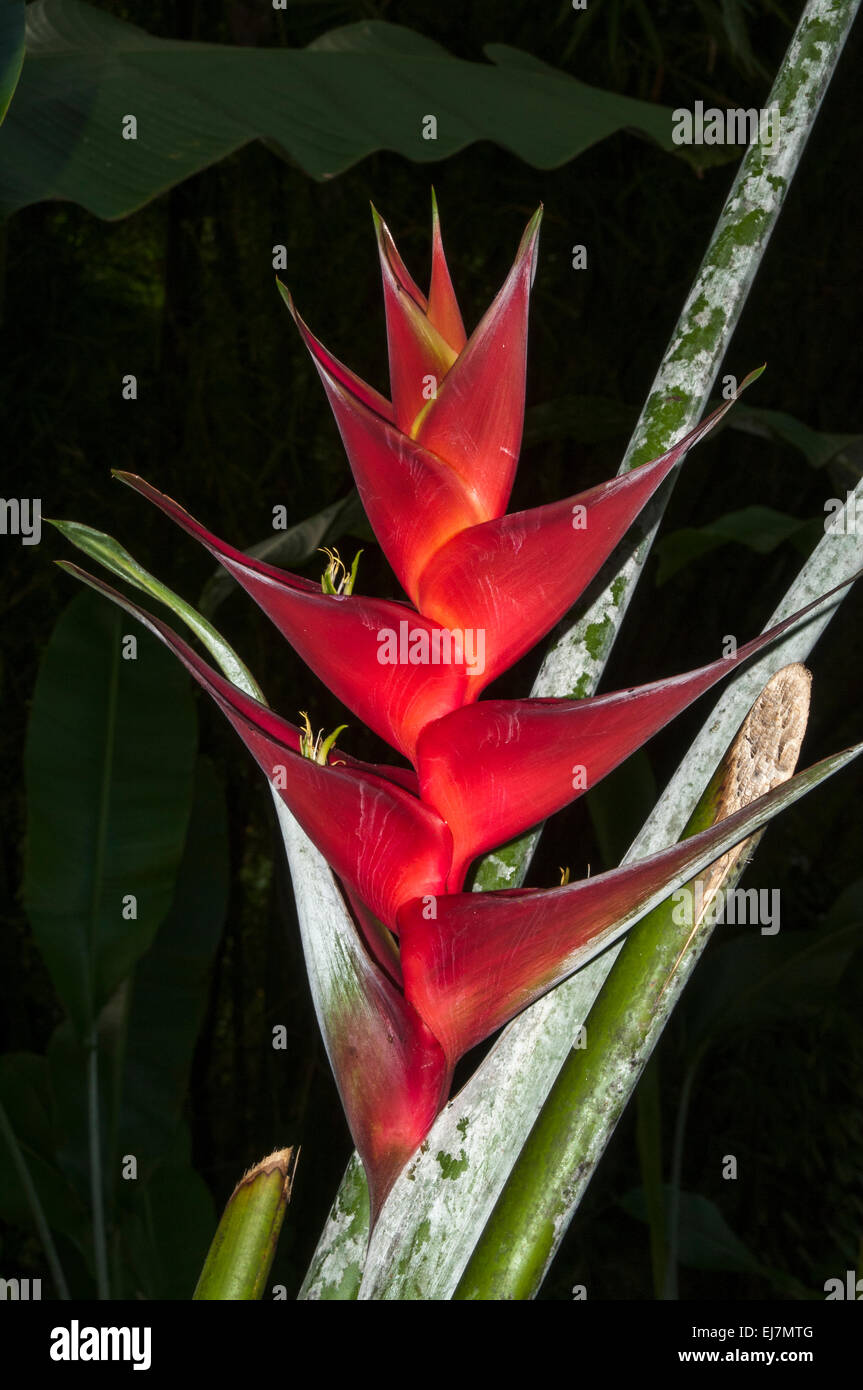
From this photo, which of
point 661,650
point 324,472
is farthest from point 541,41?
point 661,650

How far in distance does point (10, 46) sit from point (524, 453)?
72 cm

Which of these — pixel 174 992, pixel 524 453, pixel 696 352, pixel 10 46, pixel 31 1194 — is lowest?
pixel 31 1194

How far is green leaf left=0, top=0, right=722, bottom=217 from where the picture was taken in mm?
479

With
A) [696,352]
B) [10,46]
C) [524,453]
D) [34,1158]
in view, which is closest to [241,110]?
[10,46]

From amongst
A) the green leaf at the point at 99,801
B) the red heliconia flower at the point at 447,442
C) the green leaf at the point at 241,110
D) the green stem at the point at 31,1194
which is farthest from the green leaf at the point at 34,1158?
the red heliconia flower at the point at 447,442

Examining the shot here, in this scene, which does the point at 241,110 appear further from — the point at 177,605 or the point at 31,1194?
the point at 31,1194

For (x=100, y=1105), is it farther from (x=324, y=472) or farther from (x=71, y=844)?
(x=324, y=472)

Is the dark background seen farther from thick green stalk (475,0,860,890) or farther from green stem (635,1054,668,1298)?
thick green stalk (475,0,860,890)

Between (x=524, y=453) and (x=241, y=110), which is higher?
(x=524, y=453)

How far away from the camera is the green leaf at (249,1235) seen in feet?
0.69

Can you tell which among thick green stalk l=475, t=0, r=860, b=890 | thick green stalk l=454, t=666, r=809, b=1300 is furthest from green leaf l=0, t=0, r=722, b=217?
thick green stalk l=454, t=666, r=809, b=1300

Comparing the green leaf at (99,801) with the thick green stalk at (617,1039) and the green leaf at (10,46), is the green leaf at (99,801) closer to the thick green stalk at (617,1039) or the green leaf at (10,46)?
the green leaf at (10,46)

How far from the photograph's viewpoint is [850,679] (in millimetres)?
1022

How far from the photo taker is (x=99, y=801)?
790 mm
